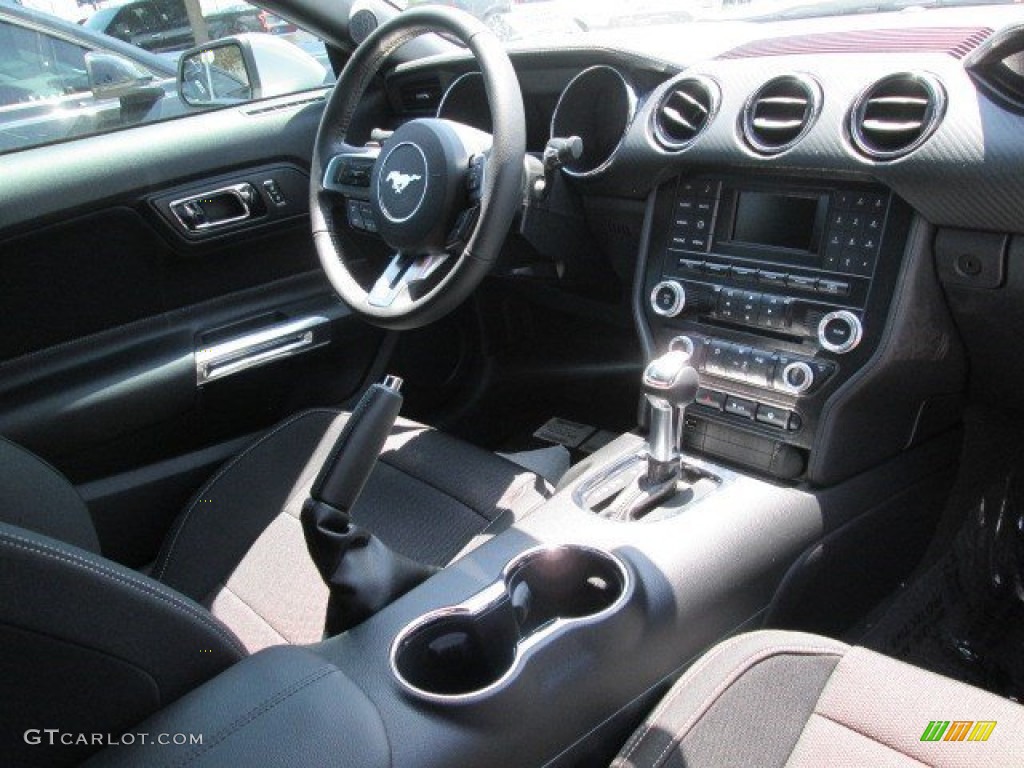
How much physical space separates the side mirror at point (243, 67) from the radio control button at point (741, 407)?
130 centimetres

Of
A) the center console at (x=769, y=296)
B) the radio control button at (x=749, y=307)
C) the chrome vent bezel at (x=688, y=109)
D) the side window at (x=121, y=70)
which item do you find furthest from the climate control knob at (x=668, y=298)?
the side window at (x=121, y=70)

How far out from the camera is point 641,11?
2.53 meters

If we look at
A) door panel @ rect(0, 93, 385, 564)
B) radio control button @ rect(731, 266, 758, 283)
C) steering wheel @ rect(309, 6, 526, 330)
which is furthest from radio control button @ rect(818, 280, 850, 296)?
door panel @ rect(0, 93, 385, 564)

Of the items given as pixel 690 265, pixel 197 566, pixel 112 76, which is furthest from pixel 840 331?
pixel 112 76

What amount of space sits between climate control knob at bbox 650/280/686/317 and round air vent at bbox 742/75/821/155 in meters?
0.25

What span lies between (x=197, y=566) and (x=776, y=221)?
3.53 ft

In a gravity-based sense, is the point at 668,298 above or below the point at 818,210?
below

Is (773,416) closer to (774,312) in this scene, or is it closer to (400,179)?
(774,312)

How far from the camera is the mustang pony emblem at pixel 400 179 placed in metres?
1.44

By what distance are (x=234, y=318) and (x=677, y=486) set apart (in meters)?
1.06

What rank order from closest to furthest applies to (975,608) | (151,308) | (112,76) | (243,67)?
(975,608)
(151,308)
(112,76)
(243,67)

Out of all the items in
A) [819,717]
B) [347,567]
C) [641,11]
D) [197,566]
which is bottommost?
[197,566]

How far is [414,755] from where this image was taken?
877 millimetres

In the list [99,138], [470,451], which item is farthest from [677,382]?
[99,138]
